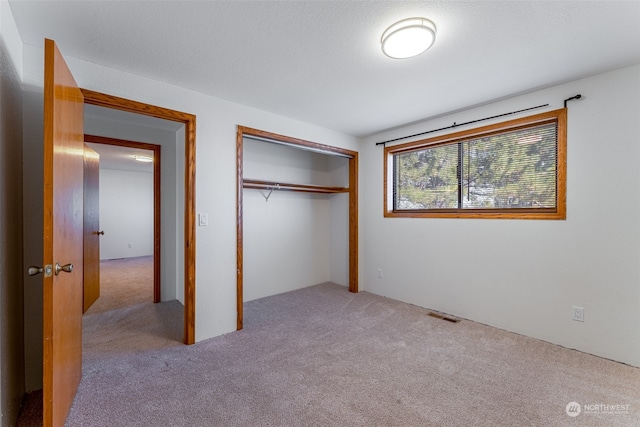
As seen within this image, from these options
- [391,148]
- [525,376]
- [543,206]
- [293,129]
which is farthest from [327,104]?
[525,376]

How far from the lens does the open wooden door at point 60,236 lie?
1.32 meters

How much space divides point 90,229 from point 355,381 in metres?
3.59

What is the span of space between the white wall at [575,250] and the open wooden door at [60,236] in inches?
131

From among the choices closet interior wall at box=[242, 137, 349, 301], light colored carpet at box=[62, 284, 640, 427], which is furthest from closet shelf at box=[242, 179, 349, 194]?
light colored carpet at box=[62, 284, 640, 427]

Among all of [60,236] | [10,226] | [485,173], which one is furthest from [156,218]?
[485,173]

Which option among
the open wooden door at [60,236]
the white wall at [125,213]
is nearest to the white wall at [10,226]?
the open wooden door at [60,236]

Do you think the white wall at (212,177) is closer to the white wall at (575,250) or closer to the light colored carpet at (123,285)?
the light colored carpet at (123,285)

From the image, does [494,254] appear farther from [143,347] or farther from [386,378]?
[143,347]

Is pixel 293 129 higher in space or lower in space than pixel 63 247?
higher

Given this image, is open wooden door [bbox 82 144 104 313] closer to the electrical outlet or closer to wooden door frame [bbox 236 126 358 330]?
wooden door frame [bbox 236 126 358 330]

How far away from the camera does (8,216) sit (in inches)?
60.2

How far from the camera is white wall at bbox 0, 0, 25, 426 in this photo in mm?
1412

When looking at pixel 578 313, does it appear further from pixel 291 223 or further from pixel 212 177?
pixel 212 177

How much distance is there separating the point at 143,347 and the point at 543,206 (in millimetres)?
3907
